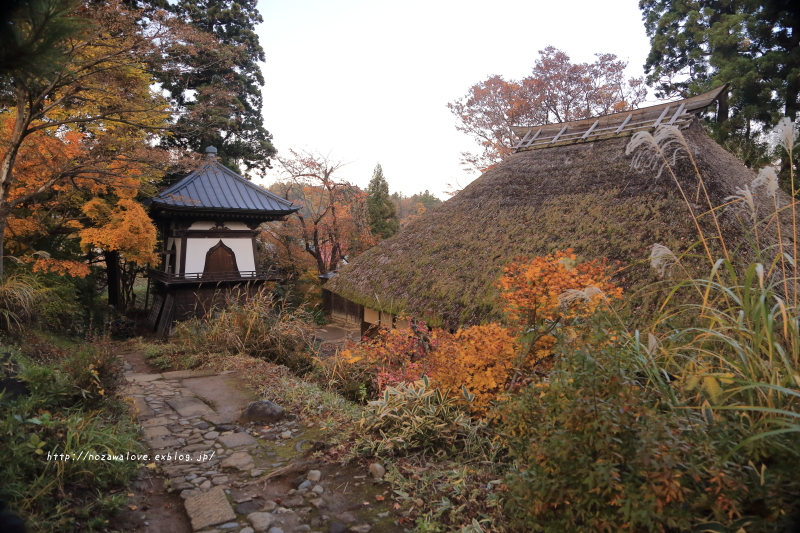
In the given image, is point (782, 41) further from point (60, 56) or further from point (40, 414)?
point (40, 414)

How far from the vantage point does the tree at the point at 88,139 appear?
19.0ft

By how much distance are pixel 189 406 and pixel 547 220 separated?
483 cm

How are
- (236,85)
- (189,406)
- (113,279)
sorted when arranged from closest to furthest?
(189,406) < (113,279) < (236,85)

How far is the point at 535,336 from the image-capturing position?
276cm

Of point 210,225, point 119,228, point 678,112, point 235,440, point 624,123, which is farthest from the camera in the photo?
point 210,225

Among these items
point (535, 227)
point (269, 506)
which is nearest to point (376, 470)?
point (269, 506)

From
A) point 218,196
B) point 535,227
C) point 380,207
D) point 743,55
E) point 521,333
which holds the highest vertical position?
point 743,55

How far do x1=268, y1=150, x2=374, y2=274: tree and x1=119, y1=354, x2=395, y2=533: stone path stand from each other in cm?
1145

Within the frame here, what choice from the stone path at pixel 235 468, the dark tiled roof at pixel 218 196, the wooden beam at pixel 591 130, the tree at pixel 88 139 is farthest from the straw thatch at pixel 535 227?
the dark tiled roof at pixel 218 196

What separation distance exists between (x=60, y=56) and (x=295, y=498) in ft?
8.35

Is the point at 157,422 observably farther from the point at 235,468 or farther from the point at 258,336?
the point at 258,336

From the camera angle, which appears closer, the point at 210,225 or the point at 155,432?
the point at 155,432

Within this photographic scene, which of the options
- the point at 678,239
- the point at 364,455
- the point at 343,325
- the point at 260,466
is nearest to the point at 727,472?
the point at 364,455

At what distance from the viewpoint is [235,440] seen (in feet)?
11.3
